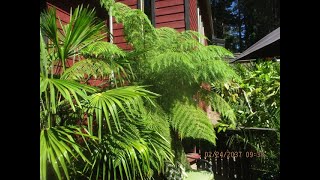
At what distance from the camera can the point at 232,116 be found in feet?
9.14

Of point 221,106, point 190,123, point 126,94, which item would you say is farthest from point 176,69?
point 126,94

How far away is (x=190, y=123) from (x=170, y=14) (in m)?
2.19

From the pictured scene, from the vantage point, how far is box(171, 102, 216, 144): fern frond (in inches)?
95.0

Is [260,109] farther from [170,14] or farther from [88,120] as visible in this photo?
[88,120]

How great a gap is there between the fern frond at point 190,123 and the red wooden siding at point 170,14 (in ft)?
5.91

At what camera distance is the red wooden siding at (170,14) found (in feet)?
13.2

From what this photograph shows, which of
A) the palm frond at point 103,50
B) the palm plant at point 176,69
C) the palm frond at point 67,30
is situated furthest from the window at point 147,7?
the palm frond at point 67,30

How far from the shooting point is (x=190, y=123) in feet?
8.00

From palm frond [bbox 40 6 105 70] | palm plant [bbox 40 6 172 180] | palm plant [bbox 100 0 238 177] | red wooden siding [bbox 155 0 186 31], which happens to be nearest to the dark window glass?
red wooden siding [bbox 155 0 186 31]

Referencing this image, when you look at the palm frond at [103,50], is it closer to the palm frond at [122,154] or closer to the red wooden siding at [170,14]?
the palm frond at [122,154]
